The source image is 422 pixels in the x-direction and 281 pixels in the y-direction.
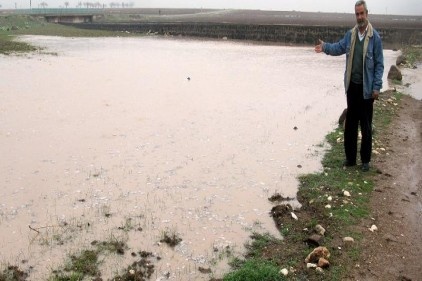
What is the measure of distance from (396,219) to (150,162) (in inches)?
184

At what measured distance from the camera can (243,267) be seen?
500cm

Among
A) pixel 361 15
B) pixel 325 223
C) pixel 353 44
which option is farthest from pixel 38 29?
pixel 325 223

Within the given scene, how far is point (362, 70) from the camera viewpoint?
7.41m

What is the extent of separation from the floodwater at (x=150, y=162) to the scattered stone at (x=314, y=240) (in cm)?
77

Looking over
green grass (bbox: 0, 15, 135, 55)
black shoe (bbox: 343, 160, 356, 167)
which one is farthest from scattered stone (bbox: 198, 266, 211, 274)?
green grass (bbox: 0, 15, 135, 55)

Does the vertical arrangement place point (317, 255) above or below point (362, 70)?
below

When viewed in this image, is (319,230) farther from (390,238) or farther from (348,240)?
(390,238)

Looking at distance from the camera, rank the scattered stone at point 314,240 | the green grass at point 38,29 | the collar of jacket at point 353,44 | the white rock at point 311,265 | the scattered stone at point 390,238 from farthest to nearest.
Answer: the green grass at point 38,29 < the collar of jacket at point 353,44 < the scattered stone at point 390,238 < the scattered stone at point 314,240 < the white rock at point 311,265

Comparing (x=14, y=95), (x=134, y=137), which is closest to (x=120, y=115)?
(x=134, y=137)

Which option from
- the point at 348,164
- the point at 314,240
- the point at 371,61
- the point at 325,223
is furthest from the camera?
the point at 348,164

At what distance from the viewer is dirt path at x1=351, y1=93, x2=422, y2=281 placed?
202 inches

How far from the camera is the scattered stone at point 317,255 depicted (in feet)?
16.9

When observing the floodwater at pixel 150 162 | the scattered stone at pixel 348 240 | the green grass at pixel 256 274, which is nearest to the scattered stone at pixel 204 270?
the floodwater at pixel 150 162

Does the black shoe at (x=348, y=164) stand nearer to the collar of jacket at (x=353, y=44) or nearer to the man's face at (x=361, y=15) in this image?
the collar of jacket at (x=353, y=44)
